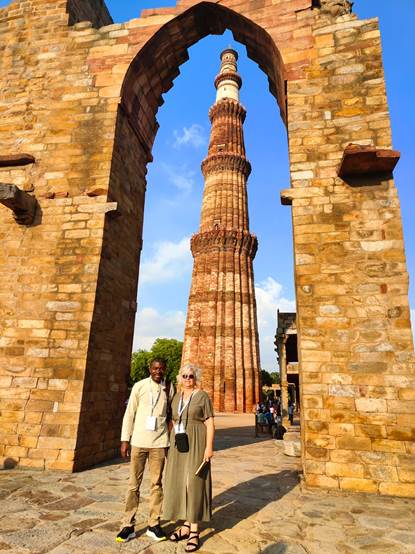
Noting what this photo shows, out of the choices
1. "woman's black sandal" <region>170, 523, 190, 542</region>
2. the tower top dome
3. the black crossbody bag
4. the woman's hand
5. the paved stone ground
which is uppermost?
the tower top dome

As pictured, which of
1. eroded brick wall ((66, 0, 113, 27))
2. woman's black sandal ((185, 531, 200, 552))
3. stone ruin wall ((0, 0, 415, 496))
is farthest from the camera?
eroded brick wall ((66, 0, 113, 27))

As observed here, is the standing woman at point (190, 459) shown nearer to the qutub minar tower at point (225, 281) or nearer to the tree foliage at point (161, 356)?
the qutub minar tower at point (225, 281)

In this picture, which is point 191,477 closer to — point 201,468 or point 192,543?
point 201,468

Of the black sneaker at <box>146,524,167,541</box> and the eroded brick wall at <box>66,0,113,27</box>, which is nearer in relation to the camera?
the black sneaker at <box>146,524,167,541</box>

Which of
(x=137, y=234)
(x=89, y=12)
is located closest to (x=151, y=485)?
(x=137, y=234)

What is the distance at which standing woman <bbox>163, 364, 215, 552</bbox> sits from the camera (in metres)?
2.79

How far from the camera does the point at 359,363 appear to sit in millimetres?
4543

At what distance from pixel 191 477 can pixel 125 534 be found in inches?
24.5

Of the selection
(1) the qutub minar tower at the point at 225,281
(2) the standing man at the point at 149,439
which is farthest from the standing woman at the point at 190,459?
(1) the qutub minar tower at the point at 225,281

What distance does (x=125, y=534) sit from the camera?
2725 millimetres

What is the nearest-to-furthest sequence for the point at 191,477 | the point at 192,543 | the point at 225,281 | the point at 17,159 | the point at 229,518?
the point at 192,543 < the point at 191,477 < the point at 229,518 < the point at 17,159 < the point at 225,281

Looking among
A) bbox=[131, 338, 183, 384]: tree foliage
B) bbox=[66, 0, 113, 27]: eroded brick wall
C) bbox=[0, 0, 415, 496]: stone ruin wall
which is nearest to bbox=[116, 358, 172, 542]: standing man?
bbox=[0, 0, 415, 496]: stone ruin wall

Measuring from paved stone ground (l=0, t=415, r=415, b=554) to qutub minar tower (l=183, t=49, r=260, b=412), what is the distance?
15.4 metres

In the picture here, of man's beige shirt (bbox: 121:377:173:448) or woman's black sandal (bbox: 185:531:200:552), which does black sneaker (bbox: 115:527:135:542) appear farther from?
man's beige shirt (bbox: 121:377:173:448)
